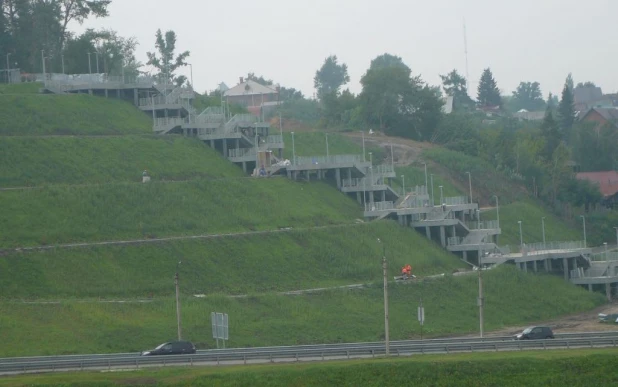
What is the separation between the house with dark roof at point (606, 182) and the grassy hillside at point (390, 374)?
251ft

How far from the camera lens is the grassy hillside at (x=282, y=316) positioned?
68.9 metres

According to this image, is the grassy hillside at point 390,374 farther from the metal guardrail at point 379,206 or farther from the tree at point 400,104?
the tree at point 400,104

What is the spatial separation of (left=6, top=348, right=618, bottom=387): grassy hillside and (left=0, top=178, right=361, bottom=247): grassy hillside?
23983 millimetres

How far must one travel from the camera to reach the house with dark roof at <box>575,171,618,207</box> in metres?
136

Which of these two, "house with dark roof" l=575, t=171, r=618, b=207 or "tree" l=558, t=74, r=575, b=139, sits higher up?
"tree" l=558, t=74, r=575, b=139

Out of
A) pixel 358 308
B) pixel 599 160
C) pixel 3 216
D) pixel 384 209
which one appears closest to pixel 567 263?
Answer: pixel 384 209

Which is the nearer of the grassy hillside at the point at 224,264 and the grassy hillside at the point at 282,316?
the grassy hillside at the point at 282,316

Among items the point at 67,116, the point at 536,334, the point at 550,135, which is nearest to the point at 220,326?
the point at 536,334

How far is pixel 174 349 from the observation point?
6462 centimetres

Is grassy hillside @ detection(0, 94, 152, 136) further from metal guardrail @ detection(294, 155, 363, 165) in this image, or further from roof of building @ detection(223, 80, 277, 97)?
roof of building @ detection(223, 80, 277, 97)

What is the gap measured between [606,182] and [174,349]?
3329 inches

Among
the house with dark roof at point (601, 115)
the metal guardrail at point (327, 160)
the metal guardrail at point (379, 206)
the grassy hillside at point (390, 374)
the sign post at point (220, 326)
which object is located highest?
the house with dark roof at point (601, 115)

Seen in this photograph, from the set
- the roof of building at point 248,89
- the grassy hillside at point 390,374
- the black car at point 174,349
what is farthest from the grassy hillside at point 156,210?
the roof of building at point 248,89

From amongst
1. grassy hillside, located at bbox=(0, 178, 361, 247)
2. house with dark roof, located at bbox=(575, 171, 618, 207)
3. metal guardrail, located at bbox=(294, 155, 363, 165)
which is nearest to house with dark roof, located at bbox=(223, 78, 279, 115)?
house with dark roof, located at bbox=(575, 171, 618, 207)
